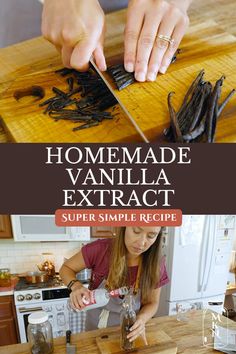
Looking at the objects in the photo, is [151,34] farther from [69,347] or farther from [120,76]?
[69,347]

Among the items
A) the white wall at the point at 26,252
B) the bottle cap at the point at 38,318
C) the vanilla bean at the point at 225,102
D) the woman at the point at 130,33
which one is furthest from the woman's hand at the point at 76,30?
the white wall at the point at 26,252

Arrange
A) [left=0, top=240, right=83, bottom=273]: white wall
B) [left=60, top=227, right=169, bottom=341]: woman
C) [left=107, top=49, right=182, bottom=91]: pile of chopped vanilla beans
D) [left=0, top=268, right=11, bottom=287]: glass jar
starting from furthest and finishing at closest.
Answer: [left=0, top=268, right=11, bottom=287]: glass jar → [left=0, top=240, right=83, bottom=273]: white wall → [left=60, top=227, right=169, bottom=341]: woman → [left=107, top=49, right=182, bottom=91]: pile of chopped vanilla beans

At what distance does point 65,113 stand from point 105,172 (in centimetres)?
15

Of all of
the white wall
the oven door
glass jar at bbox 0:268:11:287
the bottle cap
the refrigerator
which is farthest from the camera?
the refrigerator

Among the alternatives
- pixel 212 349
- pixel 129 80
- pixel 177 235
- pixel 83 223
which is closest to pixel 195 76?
pixel 129 80

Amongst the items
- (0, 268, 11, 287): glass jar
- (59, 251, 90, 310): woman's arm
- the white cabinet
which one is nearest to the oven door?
(0, 268, 11, 287): glass jar

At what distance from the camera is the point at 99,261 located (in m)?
1.07

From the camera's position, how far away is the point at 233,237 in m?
1.88

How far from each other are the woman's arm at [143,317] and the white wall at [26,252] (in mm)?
381

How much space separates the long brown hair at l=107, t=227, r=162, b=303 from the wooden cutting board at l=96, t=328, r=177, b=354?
135 mm

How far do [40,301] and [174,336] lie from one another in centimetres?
84

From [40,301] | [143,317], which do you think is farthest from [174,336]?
[40,301]

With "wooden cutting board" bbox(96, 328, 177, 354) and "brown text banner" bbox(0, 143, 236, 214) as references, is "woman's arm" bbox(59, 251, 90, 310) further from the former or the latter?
"brown text banner" bbox(0, 143, 236, 214)

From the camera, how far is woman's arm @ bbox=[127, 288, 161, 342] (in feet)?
2.96
